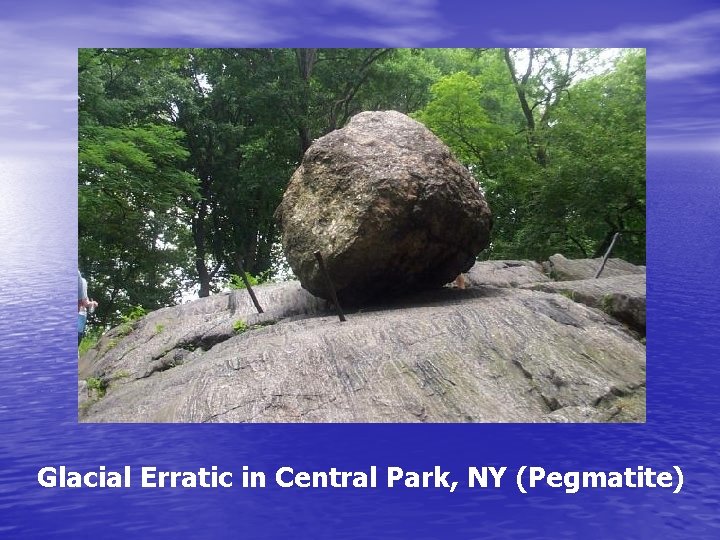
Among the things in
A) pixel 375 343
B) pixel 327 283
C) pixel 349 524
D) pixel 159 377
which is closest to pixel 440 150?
pixel 327 283

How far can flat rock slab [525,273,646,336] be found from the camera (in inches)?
399

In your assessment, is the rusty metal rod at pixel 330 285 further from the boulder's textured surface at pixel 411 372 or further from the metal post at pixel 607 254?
the metal post at pixel 607 254

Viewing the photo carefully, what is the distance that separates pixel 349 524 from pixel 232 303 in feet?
17.6

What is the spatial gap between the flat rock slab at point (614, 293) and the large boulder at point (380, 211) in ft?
4.00

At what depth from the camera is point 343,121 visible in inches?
512

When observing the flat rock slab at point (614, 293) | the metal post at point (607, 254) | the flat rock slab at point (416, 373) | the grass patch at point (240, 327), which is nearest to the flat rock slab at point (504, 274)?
Result: the flat rock slab at point (614, 293)

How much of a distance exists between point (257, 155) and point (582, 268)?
4.65m

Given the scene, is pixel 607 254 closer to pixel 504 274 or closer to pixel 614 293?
pixel 614 293

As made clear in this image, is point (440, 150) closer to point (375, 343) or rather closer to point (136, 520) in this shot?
point (375, 343)

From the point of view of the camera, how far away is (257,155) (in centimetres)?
1162

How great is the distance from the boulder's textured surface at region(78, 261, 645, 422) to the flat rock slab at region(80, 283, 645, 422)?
12 mm

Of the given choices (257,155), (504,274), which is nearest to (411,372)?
(504,274)

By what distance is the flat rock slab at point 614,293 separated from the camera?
10125mm

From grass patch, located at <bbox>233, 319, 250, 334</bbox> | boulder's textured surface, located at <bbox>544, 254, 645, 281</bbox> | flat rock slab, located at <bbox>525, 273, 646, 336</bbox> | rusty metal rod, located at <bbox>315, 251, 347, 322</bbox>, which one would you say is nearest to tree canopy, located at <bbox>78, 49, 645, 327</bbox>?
boulder's textured surface, located at <bbox>544, 254, 645, 281</bbox>
